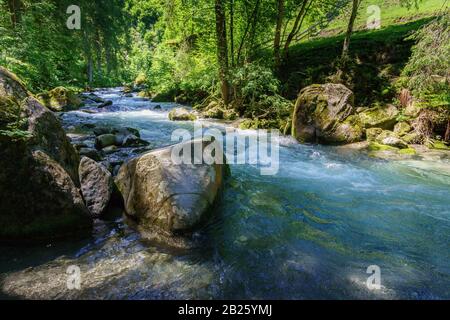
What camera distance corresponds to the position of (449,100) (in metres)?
9.12

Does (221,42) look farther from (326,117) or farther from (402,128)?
(402,128)

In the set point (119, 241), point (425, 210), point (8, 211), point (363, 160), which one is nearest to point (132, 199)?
point (119, 241)

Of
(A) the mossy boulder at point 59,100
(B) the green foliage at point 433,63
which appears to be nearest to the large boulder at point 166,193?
(B) the green foliage at point 433,63

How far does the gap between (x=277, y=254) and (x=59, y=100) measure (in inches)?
570

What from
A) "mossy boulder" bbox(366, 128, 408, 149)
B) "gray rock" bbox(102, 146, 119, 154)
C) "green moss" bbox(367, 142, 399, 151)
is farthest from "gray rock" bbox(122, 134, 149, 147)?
"mossy boulder" bbox(366, 128, 408, 149)

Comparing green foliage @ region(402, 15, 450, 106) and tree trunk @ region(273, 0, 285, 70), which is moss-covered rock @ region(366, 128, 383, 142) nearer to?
green foliage @ region(402, 15, 450, 106)

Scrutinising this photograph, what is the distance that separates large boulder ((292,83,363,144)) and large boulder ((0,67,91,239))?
26.9ft

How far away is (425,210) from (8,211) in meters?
6.36

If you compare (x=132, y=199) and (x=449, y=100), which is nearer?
(x=132, y=199)

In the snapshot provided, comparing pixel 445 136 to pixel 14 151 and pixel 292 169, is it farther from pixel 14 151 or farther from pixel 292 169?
pixel 14 151

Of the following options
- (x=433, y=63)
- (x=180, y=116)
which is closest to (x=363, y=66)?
(x=433, y=63)

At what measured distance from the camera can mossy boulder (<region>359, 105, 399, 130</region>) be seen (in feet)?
34.8

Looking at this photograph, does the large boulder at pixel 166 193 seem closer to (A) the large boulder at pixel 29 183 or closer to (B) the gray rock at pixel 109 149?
(A) the large boulder at pixel 29 183

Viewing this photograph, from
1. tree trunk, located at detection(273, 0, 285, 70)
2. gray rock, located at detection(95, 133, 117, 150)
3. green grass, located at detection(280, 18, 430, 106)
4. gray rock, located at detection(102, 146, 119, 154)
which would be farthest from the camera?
tree trunk, located at detection(273, 0, 285, 70)
